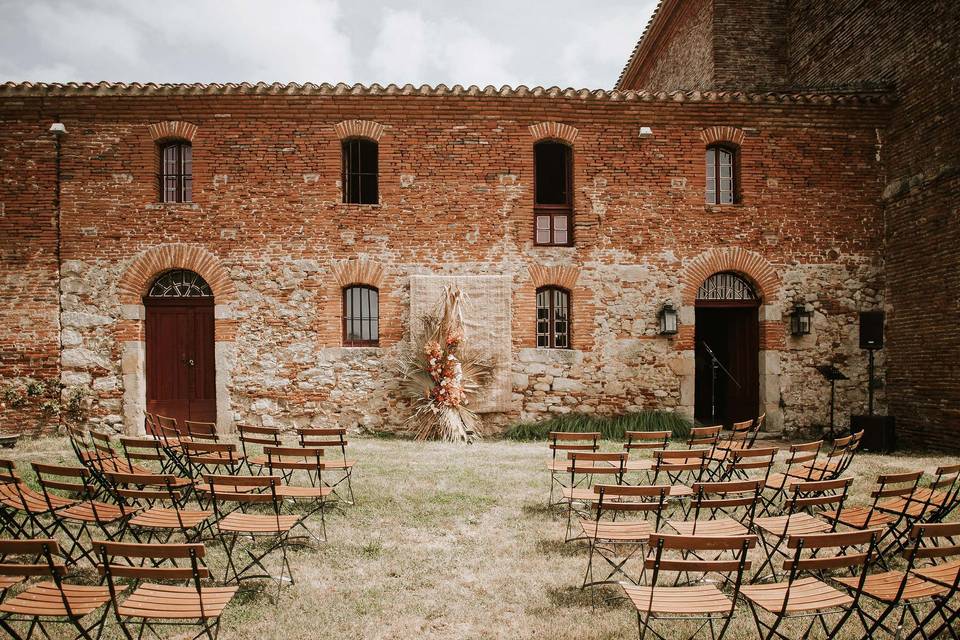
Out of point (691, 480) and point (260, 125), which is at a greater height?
point (260, 125)

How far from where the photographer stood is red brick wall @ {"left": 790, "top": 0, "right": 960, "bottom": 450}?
941cm

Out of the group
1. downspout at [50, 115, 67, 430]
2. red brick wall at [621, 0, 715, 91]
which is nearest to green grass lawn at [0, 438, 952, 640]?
downspout at [50, 115, 67, 430]

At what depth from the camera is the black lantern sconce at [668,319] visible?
1069cm

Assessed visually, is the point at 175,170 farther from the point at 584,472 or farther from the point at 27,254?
the point at 584,472

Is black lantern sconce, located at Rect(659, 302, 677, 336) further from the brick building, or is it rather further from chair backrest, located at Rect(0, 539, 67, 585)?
chair backrest, located at Rect(0, 539, 67, 585)

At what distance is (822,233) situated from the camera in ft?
36.3

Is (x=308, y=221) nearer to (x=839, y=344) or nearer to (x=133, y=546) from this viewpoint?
(x=133, y=546)


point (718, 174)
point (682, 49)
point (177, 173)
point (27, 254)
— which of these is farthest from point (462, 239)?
point (682, 49)

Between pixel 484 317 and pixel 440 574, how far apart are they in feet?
21.4

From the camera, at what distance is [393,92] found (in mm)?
10539

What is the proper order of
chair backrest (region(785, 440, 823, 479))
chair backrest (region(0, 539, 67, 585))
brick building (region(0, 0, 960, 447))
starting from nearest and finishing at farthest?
chair backrest (region(0, 539, 67, 585)), chair backrest (region(785, 440, 823, 479)), brick building (region(0, 0, 960, 447))

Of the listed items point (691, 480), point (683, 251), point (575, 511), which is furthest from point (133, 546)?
point (683, 251)

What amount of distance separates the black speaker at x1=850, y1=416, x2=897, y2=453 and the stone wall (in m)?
1.31

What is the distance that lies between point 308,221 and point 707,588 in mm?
9308
